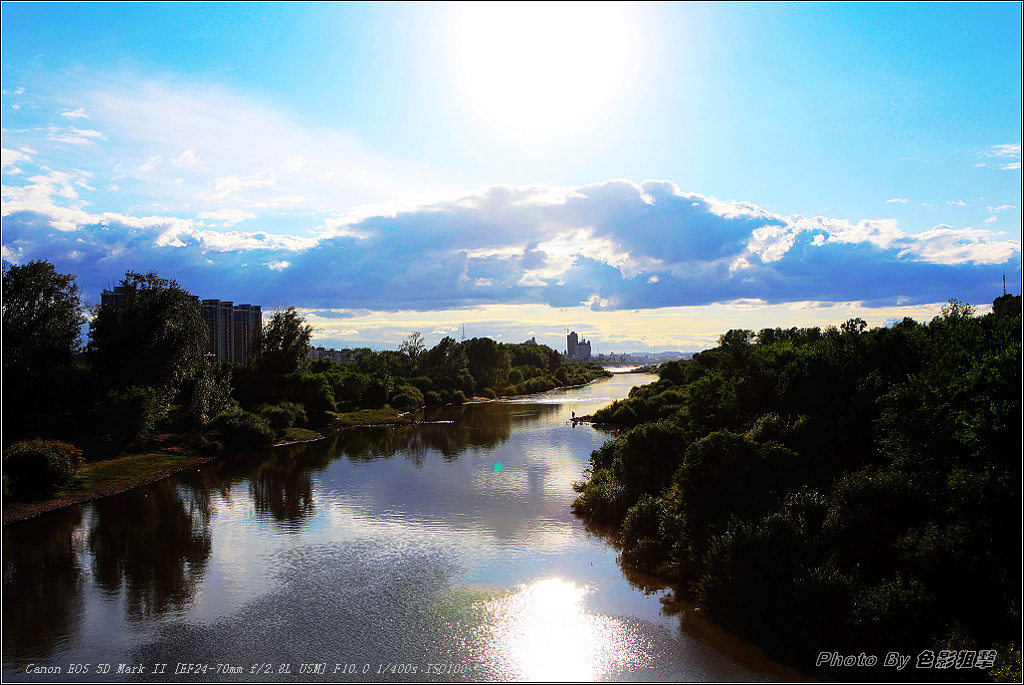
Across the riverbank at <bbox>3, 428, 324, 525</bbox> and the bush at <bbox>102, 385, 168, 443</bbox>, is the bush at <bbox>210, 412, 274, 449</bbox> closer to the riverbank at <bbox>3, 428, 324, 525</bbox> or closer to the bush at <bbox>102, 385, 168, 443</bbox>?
the riverbank at <bbox>3, 428, 324, 525</bbox>

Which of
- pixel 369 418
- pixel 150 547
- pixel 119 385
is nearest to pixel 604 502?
pixel 150 547

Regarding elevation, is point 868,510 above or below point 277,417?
above

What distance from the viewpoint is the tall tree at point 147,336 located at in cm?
5478

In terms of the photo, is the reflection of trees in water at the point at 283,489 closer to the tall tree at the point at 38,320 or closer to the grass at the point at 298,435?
the grass at the point at 298,435

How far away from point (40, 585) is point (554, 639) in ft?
→ 62.8

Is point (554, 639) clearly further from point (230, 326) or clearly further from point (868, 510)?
point (230, 326)

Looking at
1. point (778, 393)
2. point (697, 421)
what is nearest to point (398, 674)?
point (778, 393)

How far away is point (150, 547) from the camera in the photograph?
29.1 metres

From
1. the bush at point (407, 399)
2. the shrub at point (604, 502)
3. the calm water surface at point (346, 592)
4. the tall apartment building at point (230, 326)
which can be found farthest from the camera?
the tall apartment building at point (230, 326)

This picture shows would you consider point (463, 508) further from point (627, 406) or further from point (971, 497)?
point (627, 406)

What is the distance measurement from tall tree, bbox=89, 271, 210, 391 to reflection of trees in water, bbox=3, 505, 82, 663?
897 inches

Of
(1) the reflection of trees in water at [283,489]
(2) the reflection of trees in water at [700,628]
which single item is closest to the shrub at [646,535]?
(2) the reflection of trees in water at [700,628]

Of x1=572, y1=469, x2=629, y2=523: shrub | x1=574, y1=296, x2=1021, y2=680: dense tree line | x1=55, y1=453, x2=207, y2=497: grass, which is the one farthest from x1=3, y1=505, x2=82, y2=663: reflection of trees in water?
x1=572, y1=469, x2=629, y2=523: shrub

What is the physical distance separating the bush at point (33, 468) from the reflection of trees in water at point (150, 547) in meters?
2.89
